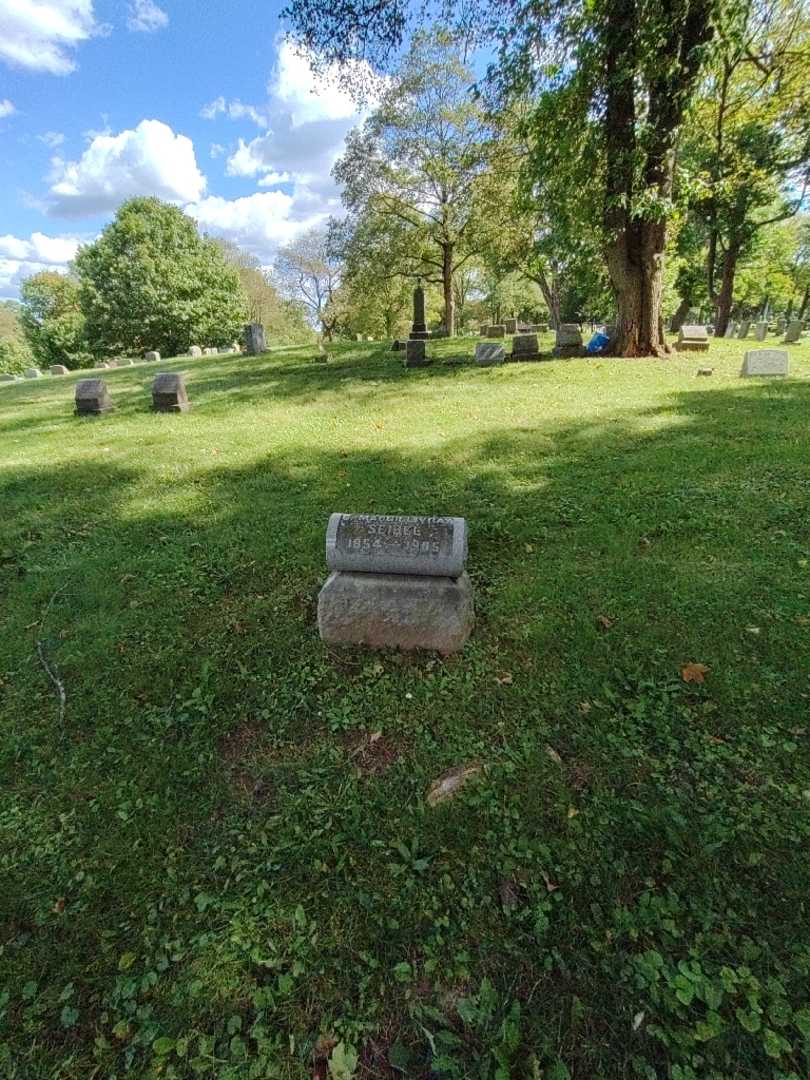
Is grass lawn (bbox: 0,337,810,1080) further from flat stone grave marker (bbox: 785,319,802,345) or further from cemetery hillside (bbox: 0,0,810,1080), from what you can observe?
flat stone grave marker (bbox: 785,319,802,345)

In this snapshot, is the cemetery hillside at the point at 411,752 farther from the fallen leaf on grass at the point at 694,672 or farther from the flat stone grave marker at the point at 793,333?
the flat stone grave marker at the point at 793,333

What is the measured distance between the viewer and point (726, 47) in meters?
8.14

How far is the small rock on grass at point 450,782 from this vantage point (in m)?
2.35

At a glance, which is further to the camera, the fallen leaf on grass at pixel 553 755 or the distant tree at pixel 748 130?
the distant tree at pixel 748 130

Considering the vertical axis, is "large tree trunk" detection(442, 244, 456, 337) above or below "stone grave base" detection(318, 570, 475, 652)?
above

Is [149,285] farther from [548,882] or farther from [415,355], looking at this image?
[548,882]

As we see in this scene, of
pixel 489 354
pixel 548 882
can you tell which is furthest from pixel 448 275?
pixel 548 882

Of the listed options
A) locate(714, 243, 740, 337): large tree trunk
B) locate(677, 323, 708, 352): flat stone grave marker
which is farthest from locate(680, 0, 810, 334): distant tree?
locate(677, 323, 708, 352): flat stone grave marker

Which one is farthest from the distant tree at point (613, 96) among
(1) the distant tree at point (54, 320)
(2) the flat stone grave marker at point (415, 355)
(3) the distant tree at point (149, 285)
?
(1) the distant tree at point (54, 320)

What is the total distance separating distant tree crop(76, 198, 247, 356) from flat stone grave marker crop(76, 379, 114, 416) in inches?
1050

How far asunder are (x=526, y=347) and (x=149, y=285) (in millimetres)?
29273

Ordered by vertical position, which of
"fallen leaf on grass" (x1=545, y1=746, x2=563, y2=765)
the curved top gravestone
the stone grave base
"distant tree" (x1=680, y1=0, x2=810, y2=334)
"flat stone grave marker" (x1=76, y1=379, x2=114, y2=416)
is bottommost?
"fallen leaf on grass" (x1=545, y1=746, x2=563, y2=765)

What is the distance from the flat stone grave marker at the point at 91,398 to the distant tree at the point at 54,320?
30159 mm

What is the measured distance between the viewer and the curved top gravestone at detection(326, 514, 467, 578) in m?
3.02
